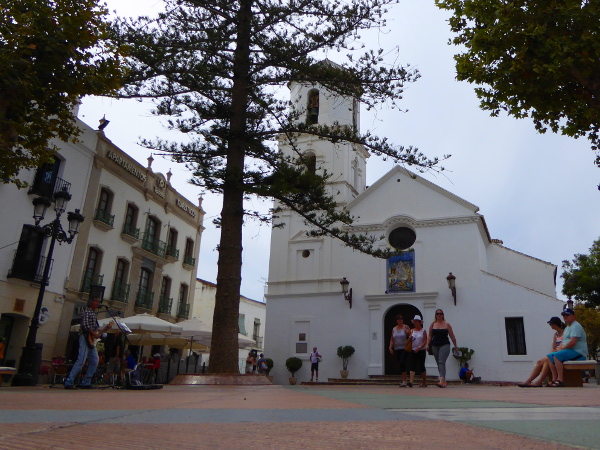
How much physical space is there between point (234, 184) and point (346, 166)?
1824 cm

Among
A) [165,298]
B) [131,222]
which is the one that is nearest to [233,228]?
[131,222]

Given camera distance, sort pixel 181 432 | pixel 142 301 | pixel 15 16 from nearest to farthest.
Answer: pixel 181 432
pixel 15 16
pixel 142 301

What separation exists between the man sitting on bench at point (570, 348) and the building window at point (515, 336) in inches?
567

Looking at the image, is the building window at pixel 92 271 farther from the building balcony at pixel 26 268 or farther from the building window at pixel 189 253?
the building window at pixel 189 253

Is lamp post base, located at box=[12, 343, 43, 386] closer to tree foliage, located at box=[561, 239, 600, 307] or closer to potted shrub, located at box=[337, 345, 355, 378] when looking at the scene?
potted shrub, located at box=[337, 345, 355, 378]

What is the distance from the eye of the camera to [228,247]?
1079 centimetres

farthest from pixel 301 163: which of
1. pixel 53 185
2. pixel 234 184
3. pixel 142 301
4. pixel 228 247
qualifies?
pixel 142 301

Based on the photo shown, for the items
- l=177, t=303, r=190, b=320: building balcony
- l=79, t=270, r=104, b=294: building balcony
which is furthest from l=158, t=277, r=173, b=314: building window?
l=79, t=270, r=104, b=294: building balcony

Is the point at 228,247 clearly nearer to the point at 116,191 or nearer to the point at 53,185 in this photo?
the point at 53,185

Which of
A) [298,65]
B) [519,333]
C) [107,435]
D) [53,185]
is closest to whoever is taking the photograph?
[107,435]

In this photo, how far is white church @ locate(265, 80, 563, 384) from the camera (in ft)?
71.9

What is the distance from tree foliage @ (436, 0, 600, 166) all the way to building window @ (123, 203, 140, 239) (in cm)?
1814

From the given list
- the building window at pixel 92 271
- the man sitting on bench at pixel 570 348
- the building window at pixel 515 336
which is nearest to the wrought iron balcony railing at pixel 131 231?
the building window at pixel 92 271

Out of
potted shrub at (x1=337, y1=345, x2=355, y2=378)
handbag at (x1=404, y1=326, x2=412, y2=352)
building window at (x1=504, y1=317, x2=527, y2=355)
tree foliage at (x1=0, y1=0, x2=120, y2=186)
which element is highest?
tree foliage at (x1=0, y1=0, x2=120, y2=186)
